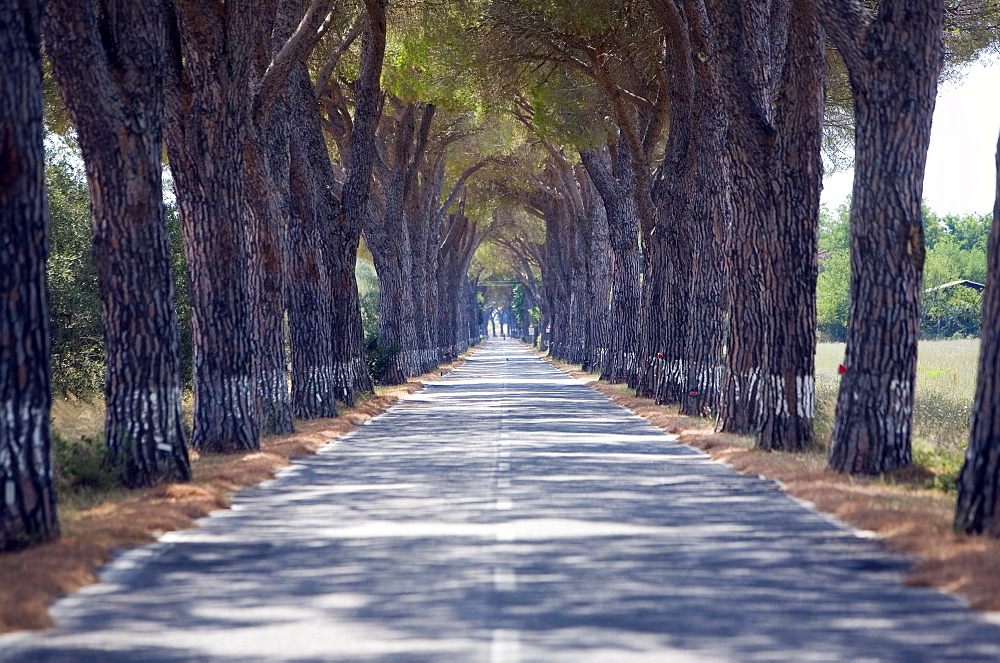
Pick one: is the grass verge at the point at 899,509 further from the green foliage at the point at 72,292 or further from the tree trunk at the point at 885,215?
the green foliage at the point at 72,292

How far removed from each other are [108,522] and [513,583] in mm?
4724

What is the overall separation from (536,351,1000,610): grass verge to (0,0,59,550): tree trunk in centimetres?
673

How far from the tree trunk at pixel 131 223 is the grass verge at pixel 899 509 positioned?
7.21 metres

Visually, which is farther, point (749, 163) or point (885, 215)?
point (749, 163)

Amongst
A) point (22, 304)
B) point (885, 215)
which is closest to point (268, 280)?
point (885, 215)

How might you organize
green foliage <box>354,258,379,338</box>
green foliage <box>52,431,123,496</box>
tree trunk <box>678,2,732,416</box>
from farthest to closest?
green foliage <box>354,258,379,338</box> → tree trunk <box>678,2,732,416</box> → green foliage <box>52,431,123,496</box>

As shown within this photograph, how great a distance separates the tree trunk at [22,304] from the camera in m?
10.6

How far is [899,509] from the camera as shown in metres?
12.4

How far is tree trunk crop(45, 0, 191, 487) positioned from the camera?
14875 mm

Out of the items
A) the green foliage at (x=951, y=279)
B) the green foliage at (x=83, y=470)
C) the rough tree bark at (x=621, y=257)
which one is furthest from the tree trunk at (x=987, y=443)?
the green foliage at (x=951, y=279)

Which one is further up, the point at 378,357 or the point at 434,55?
the point at 434,55

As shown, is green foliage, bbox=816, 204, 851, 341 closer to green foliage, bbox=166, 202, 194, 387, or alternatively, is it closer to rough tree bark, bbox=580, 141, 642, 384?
rough tree bark, bbox=580, 141, 642, 384

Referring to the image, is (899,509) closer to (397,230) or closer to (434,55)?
(434,55)

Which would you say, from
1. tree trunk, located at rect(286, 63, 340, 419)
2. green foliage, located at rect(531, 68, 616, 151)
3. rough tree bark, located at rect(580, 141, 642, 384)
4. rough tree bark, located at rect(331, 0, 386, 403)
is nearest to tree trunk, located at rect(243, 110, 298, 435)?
tree trunk, located at rect(286, 63, 340, 419)
